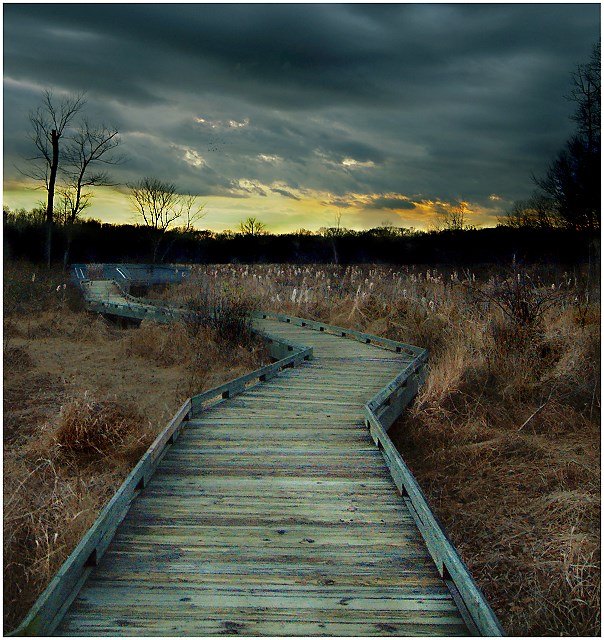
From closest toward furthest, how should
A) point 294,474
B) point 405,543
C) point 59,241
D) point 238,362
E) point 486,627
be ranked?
point 486,627, point 405,543, point 294,474, point 238,362, point 59,241

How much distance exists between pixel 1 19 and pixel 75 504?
4.49 meters

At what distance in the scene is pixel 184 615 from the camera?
113 inches

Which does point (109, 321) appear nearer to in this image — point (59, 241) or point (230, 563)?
point (230, 563)

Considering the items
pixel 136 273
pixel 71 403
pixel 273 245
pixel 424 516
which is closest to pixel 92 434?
pixel 71 403

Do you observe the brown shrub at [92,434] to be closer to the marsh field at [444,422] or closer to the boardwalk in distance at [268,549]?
the marsh field at [444,422]

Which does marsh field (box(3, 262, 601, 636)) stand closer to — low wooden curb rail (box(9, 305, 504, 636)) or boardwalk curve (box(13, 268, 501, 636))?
low wooden curb rail (box(9, 305, 504, 636))

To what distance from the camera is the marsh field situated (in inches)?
176

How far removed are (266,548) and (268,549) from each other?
0.06ft

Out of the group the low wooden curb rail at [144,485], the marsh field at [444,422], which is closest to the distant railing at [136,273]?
the marsh field at [444,422]

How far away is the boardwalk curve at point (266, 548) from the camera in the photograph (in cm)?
286

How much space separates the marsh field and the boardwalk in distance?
1070mm

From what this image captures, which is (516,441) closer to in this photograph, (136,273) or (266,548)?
(266,548)

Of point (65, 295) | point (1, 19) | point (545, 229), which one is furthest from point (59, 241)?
point (1, 19)

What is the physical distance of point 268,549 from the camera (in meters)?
3.55
